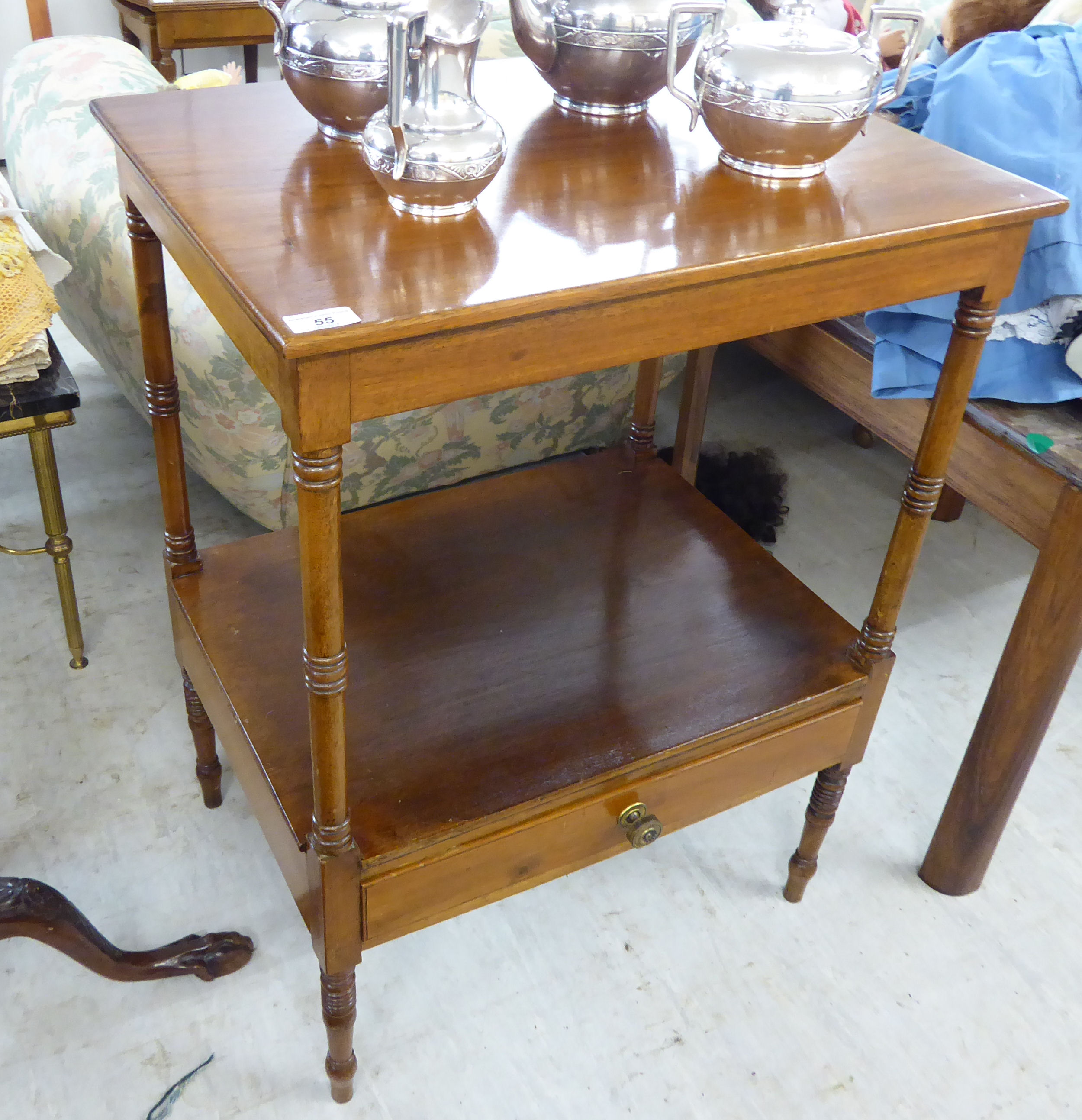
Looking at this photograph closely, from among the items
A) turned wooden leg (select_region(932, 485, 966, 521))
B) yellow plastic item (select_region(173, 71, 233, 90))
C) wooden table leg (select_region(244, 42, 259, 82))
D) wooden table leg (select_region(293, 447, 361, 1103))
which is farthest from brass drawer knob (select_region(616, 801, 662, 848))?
wooden table leg (select_region(244, 42, 259, 82))

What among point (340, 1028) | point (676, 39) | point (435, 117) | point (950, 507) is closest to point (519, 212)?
point (435, 117)

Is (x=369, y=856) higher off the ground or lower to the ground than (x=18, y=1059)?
higher

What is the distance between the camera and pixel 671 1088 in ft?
3.94

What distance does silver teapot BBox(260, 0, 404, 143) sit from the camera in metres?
0.92

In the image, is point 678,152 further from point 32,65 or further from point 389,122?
point 32,65

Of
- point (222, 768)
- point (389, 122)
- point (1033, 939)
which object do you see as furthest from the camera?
point (222, 768)

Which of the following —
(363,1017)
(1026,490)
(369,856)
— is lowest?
(363,1017)

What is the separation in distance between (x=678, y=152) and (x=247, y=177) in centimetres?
40

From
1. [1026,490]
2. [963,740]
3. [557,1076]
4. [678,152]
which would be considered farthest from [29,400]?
[963,740]

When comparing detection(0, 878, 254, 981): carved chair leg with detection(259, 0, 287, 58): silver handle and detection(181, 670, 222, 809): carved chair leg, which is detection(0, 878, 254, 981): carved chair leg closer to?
detection(181, 670, 222, 809): carved chair leg

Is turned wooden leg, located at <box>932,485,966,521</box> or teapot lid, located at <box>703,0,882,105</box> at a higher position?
teapot lid, located at <box>703,0,882,105</box>

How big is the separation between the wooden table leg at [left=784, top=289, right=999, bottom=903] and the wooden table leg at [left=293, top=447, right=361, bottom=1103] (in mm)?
578

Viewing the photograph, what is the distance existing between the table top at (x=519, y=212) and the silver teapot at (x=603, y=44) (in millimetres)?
35

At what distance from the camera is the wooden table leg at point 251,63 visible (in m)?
3.42
